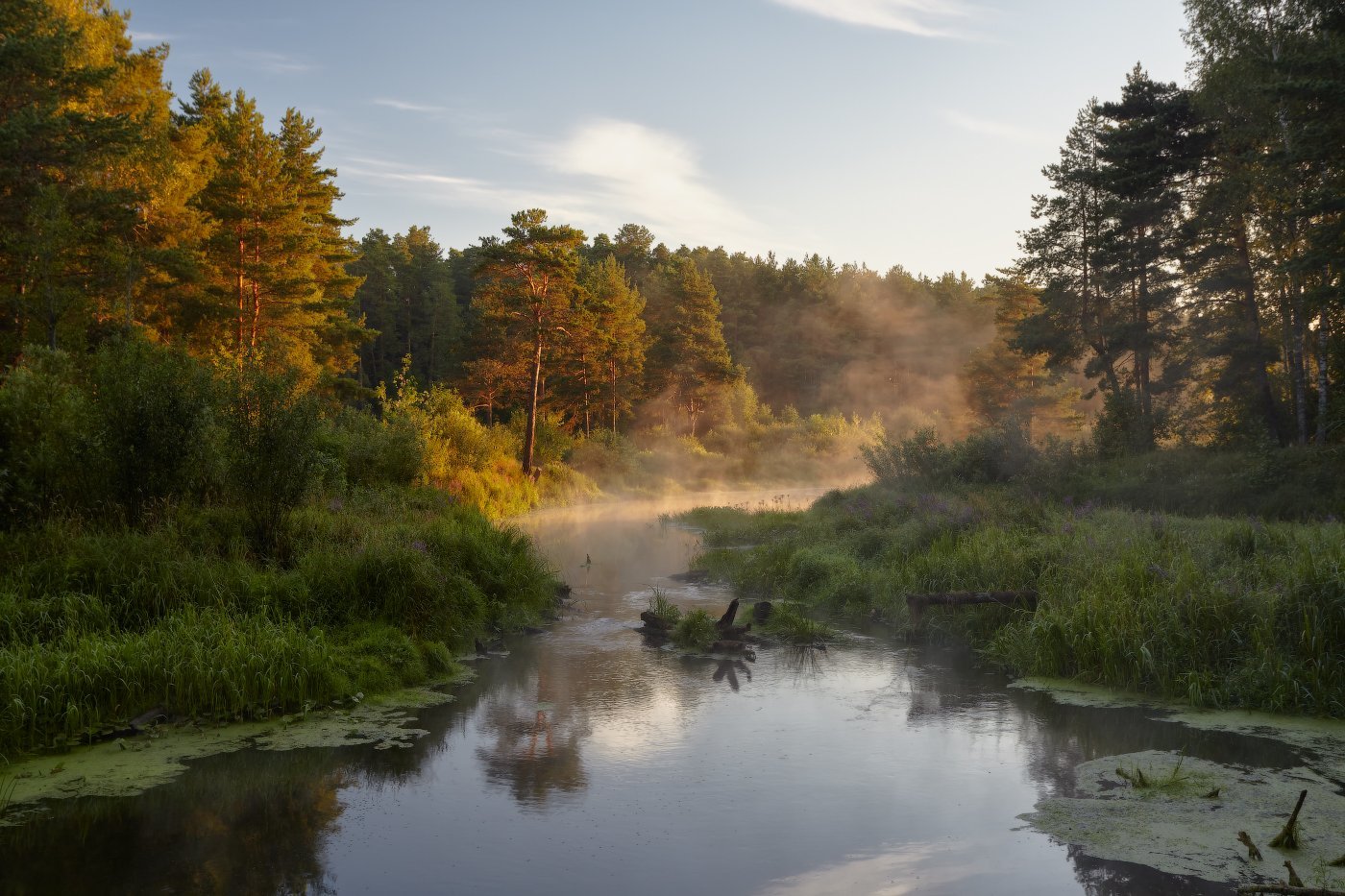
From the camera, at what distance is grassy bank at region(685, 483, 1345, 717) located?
9.36 m

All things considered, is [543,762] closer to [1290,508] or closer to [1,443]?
[1,443]

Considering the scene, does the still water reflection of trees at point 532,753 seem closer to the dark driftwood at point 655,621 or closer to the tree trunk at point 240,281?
the dark driftwood at point 655,621

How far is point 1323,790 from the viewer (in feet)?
22.9

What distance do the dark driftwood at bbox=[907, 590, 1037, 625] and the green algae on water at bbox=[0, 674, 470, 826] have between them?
22.3ft

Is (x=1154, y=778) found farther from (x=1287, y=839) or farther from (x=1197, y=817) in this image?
(x=1287, y=839)

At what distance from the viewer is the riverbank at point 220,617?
28.2ft

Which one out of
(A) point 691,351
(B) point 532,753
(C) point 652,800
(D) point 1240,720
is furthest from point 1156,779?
(A) point 691,351

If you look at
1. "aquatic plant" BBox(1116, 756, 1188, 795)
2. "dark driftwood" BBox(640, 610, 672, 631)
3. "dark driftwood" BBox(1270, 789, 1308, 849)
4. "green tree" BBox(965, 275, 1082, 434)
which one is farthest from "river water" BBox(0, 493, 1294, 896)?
"green tree" BBox(965, 275, 1082, 434)

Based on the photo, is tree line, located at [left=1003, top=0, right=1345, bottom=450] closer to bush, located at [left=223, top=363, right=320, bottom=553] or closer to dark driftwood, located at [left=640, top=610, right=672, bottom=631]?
dark driftwood, located at [left=640, top=610, right=672, bottom=631]

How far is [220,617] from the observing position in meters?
10.2

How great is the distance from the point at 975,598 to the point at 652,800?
22.6 feet

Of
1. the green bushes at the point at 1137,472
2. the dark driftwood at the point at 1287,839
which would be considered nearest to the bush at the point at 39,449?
the dark driftwood at the point at 1287,839

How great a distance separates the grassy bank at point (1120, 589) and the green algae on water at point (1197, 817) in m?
2.17

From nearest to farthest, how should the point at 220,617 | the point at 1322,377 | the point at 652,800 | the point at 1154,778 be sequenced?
the point at 652,800 < the point at 1154,778 < the point at 220,617 < the point at 1322,377
